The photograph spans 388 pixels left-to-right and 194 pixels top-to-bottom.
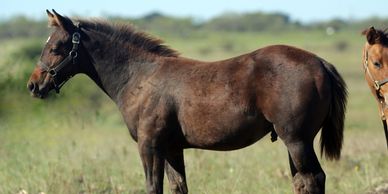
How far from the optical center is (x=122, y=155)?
43.8ft

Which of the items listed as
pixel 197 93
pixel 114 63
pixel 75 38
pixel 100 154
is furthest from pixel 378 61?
pixel 100 154

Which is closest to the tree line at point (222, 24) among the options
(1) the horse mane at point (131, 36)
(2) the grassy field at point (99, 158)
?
(2) the grassy field at point (99, 158)

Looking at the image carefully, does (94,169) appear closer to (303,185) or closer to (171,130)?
(171,130)

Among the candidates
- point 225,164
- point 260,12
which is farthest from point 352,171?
point 260,12

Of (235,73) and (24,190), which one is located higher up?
(235,73)

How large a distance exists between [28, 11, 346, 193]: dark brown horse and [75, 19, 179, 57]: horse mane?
12 mm

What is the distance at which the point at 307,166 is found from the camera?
7801 mm

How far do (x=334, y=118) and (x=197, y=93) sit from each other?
1465 mm

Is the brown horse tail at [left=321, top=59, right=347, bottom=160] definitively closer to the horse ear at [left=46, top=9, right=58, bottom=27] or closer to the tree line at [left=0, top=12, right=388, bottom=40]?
the horse ear at [left=46, top=9, right=58, bottom=27]

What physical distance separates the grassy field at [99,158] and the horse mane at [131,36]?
79.8 inches

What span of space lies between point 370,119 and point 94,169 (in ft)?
44.2

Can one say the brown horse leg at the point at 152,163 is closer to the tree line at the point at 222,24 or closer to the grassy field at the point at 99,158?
the grassy field at the point at 99,158

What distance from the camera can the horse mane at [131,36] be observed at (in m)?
8.82

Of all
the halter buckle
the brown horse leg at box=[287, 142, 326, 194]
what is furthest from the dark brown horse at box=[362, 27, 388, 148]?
the halter buckle
